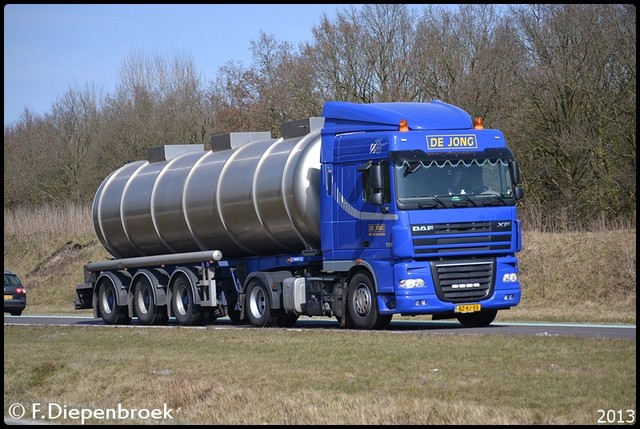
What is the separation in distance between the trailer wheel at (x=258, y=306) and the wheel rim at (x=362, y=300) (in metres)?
2.75

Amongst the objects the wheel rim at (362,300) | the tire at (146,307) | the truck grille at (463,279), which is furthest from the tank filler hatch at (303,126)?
the tire at (146,307)

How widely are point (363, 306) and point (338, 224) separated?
64.6 inches

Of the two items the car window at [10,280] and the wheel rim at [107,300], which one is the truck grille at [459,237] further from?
the car window at [10,280]

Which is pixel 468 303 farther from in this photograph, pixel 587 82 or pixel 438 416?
pixel 587 82

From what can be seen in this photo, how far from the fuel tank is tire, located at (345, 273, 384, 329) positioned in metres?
1.72

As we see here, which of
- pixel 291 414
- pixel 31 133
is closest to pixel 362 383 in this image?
pixel 291 414

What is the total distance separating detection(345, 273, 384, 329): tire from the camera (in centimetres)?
2247

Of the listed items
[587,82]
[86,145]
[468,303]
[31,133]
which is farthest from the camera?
[31,133]

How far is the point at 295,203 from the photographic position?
24203 millimetres

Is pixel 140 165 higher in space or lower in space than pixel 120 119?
lower

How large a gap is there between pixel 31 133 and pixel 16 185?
6231 mm

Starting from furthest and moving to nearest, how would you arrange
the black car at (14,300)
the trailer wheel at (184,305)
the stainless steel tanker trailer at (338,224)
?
the black car at (14,300)
the trailer wheel at (184,305)
the stainless steel tanker trailer at (338,224)

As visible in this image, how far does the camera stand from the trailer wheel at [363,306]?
73.7 feet

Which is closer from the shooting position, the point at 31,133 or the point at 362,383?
the point at 362,383
